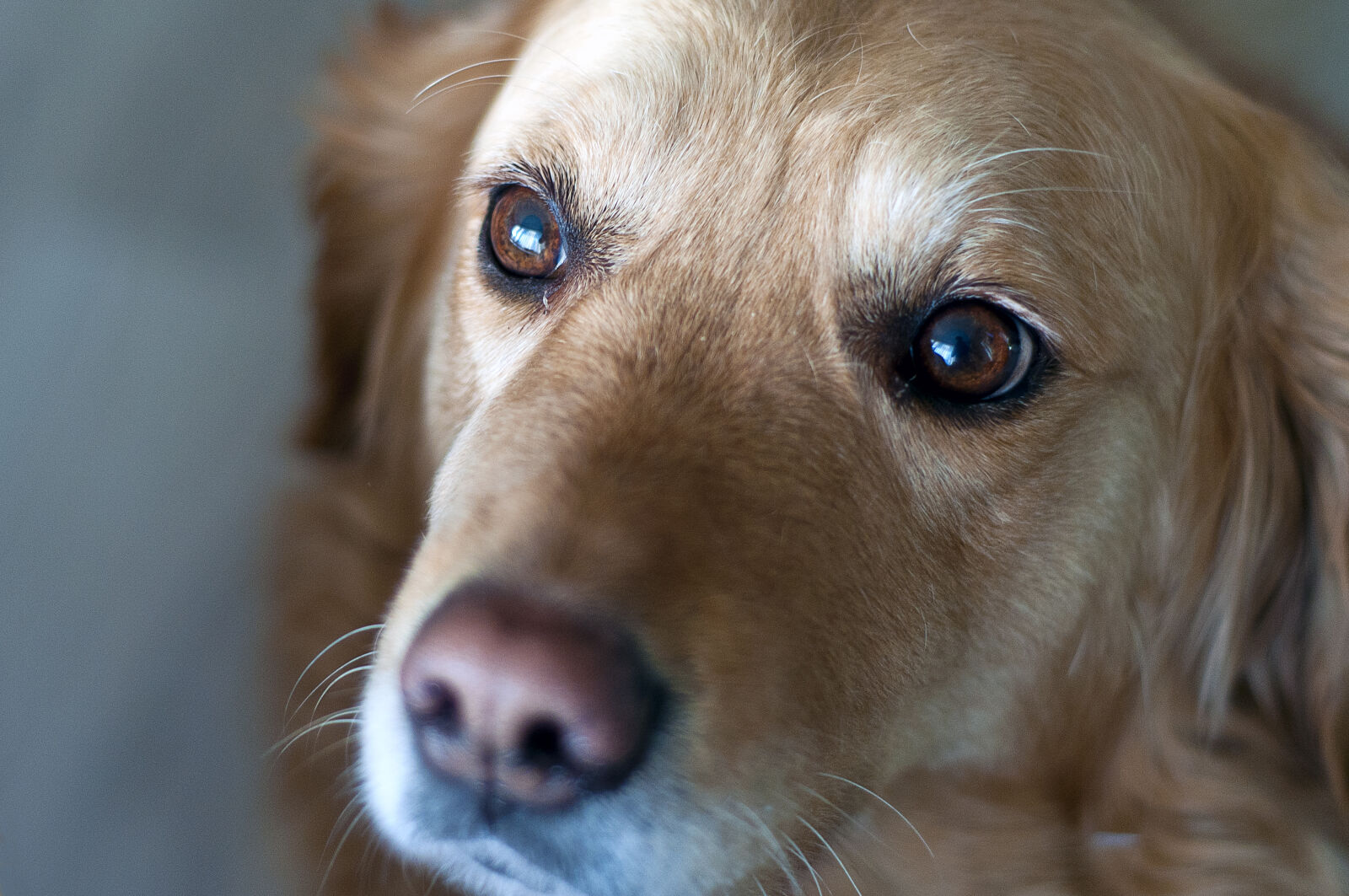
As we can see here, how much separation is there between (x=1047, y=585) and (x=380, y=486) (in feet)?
4.06

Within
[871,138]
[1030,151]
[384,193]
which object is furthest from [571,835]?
[384,193]

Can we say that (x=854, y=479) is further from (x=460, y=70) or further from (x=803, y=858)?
(x=460, y=70)

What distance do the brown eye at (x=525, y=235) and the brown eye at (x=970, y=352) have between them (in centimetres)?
52

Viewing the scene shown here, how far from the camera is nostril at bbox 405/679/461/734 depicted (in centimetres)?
108

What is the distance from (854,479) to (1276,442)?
82 cm

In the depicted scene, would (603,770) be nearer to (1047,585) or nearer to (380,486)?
(1047,585)

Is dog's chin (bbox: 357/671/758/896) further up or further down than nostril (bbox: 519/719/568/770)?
further down

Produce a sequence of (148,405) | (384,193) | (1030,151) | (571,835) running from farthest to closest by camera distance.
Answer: (148,405), (384,193), (1030,151), (571,835)

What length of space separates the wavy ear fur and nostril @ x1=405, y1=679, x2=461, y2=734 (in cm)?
74

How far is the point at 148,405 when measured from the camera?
232 centimetres

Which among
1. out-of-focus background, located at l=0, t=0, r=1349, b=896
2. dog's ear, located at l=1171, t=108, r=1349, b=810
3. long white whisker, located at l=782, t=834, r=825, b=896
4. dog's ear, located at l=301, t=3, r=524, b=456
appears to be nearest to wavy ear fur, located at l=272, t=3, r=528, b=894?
dog's ear, located at l=301, t=3, r=524, b=456

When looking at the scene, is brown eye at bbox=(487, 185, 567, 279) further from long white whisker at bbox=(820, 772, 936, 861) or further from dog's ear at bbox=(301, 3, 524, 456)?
long white whisker at bbox=(820, 772, 936, 861)

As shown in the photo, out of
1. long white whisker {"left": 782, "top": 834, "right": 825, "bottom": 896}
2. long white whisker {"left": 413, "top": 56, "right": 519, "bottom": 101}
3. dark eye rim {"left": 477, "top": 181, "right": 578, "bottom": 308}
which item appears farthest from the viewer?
long white whisker {"left": 413, "top": 56, "right": 519, "bottom": 101}

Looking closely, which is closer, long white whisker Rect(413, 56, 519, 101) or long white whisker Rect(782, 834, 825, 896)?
long white whisker Rect(782, 834, 825, 896)
